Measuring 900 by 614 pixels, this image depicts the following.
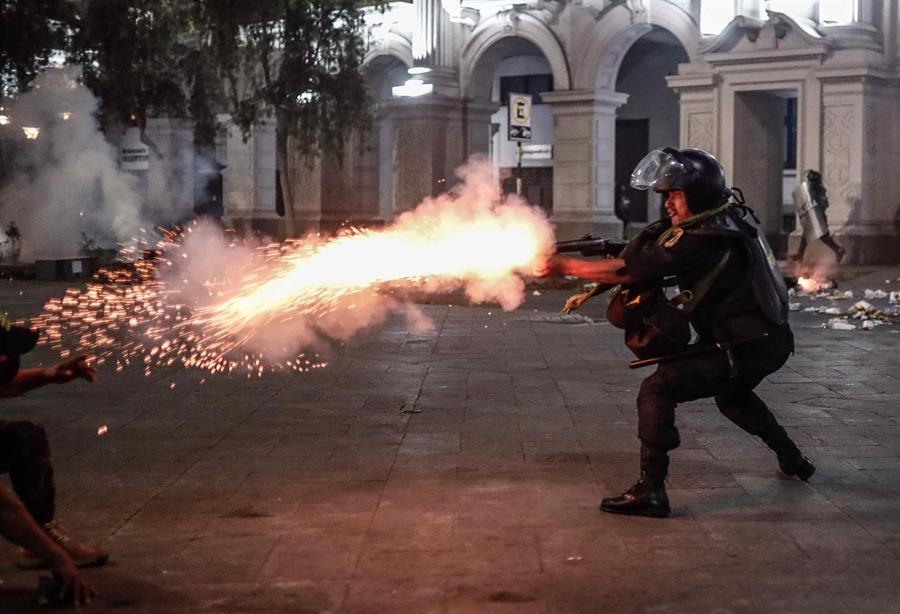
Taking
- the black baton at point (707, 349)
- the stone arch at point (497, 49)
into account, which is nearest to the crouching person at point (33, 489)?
the black baton at point (707, 349)

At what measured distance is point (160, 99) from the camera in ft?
88.9

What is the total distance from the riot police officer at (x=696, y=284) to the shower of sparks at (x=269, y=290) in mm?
567

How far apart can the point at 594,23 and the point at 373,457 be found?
70.3 ft

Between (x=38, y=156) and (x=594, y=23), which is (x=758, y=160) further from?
(x=38, y=156)

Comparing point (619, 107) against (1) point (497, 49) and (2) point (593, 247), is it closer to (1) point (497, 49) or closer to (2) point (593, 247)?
(1) point (497, 49)

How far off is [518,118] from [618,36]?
7.39 m

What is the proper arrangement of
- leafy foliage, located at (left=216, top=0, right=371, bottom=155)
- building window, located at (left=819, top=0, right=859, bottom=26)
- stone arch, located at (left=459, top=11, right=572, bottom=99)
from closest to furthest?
building window, located at (left=819, top=0, right=859, bottom=26)
leafy foliage, located at (left=216, top=0, right=371, bottom=155)
stone arch, located at (left=459, top=11, right=572, bottom=99)

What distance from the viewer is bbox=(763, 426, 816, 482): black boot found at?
6.92 metres

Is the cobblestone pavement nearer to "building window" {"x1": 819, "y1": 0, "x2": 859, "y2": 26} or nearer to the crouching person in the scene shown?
the crouching person

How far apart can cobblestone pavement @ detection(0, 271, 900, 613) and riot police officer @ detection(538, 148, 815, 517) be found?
49 cm

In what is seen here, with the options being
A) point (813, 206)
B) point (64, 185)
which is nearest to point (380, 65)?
point (64, 185)

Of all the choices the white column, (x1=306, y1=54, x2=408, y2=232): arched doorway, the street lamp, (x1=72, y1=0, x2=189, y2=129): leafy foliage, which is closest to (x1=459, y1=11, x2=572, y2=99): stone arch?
the white column

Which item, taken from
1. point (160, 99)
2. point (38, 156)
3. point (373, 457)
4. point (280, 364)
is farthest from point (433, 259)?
point (38, 156)

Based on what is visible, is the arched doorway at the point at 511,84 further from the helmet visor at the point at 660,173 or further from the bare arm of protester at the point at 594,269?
the bare arm of protester at the point at 594,269
